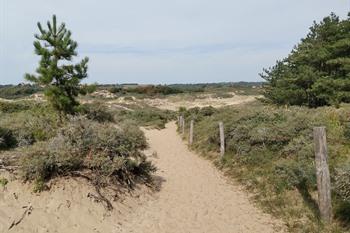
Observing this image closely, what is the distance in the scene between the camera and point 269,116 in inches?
568

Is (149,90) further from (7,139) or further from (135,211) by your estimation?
(135,211)

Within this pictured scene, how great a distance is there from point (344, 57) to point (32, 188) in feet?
61.0

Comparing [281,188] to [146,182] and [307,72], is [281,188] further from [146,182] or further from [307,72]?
[307,72]

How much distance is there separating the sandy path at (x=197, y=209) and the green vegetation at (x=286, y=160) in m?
0.48

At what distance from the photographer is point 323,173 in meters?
6.71

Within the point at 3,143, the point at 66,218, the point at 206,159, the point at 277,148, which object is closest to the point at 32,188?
the point at 66,218

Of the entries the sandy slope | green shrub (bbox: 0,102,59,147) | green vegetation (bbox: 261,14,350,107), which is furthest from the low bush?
green vegetation (bbox: 261,14,350,107)

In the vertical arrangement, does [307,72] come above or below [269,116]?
above

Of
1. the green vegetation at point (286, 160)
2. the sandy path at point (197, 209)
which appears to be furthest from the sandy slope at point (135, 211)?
the green vegetation at point (286, 160)

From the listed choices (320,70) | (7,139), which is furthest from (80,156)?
(320,70)

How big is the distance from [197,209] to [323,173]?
2.99 m

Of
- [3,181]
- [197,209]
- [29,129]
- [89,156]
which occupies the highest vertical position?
[29,129]

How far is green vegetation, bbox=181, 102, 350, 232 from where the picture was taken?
7148mm

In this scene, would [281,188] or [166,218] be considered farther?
[281,188]
